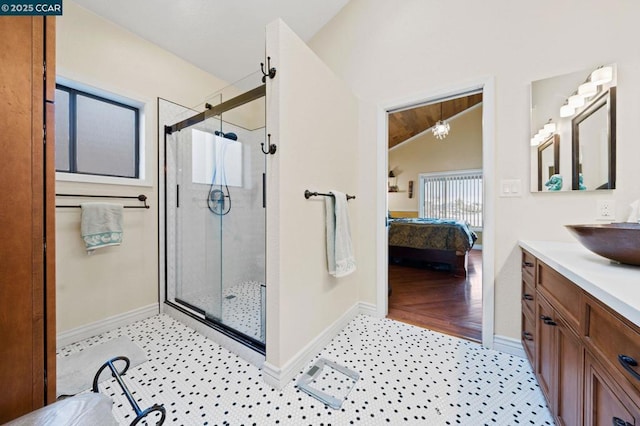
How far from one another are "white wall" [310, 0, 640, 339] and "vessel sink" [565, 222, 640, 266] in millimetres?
799

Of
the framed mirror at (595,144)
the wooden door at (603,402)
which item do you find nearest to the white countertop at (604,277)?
the wooden door at (603,402)

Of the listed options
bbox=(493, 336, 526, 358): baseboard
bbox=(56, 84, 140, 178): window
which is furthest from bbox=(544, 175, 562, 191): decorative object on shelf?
bbox=(56, 84, 140, 178): window

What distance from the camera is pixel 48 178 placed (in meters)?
0.82

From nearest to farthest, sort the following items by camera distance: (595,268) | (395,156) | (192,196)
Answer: (595,268) → (192,196) → (395,156)

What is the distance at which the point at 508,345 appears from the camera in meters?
1.74

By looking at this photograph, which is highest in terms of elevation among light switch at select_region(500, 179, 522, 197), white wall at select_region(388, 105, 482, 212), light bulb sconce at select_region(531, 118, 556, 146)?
white wall at select_region(388, 105, 482, 212)

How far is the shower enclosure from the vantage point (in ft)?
7.53

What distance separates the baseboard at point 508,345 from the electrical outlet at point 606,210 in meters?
0.99

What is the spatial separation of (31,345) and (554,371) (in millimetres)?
2009

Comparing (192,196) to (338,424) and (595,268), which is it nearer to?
(338,424)

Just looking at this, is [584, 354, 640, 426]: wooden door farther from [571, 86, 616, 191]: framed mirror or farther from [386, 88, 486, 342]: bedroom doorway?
[571, 86, 616, 191]: framed mirror

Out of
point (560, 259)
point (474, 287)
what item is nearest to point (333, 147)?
point (560, 259)

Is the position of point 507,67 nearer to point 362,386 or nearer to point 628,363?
point 628,363

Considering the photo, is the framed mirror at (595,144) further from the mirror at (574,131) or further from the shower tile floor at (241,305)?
the shower tile floor at (241,305)
